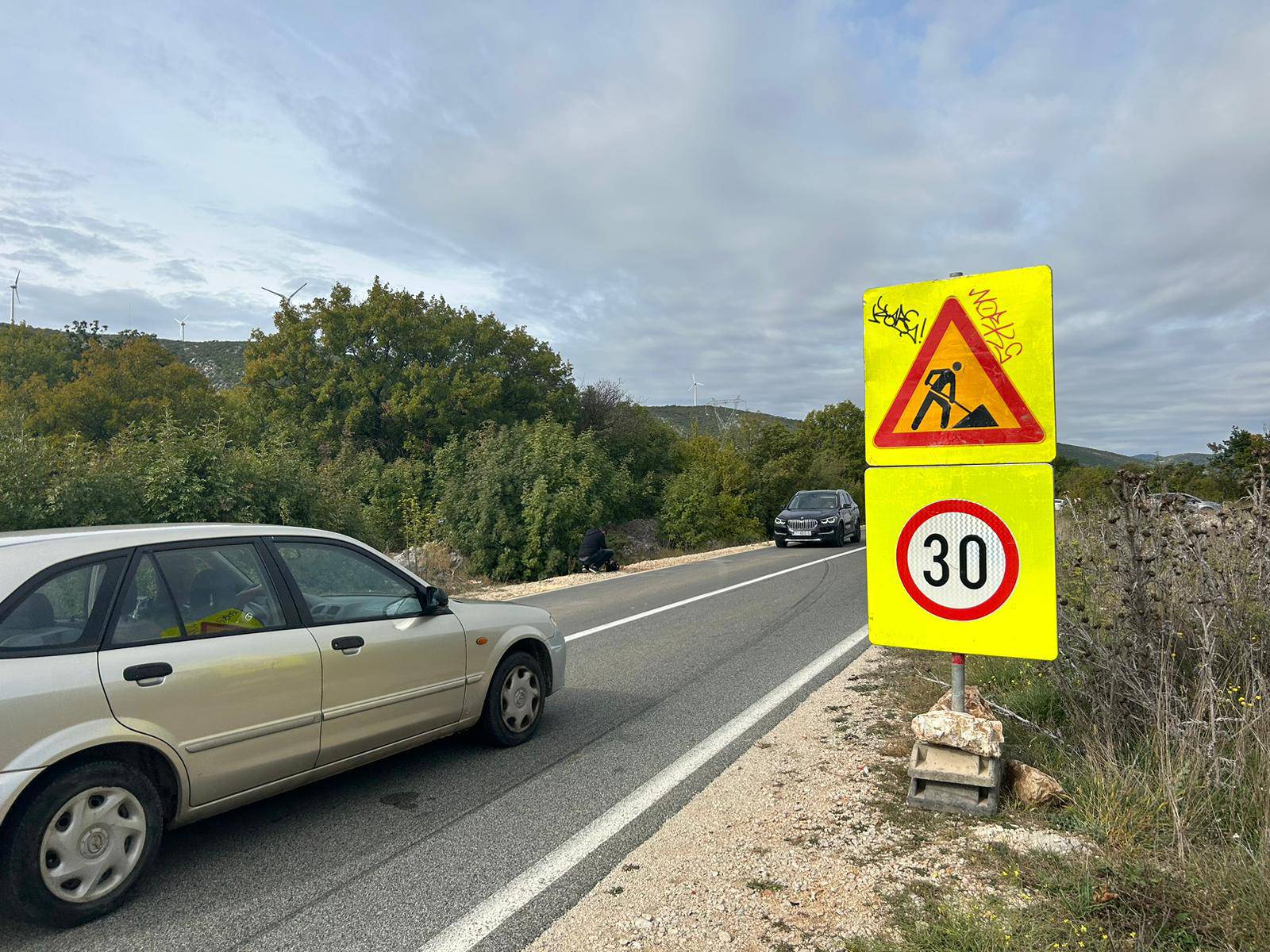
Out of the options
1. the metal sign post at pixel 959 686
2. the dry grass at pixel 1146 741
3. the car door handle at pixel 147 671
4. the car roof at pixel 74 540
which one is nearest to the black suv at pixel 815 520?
the dry grass at pixel 1146 741

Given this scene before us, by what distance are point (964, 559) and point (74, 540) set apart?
4.16 m

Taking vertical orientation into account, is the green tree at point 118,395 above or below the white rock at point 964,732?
above

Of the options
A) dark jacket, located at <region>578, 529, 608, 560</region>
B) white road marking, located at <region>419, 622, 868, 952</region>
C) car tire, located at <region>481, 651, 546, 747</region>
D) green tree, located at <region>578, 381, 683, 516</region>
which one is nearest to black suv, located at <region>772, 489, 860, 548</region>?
dark jacket, located at <region>578, 529, 608, 560</region>

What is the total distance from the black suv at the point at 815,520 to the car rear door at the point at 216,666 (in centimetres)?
2330

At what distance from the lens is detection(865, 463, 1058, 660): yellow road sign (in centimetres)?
401

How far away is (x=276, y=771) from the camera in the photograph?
4.14 m

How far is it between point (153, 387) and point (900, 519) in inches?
2180

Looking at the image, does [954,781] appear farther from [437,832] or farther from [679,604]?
[679,604]

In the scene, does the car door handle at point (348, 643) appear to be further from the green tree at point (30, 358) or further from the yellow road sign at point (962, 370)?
the green tree at point (30, 358)

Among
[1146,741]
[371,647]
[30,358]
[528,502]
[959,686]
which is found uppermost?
[30,358]

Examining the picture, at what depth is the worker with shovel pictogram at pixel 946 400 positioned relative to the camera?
4.14m

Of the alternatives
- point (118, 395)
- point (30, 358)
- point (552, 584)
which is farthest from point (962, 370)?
point (30, 358)

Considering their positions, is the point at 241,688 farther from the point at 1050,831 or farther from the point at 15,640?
the point at 1050,831

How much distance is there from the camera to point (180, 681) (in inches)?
147
